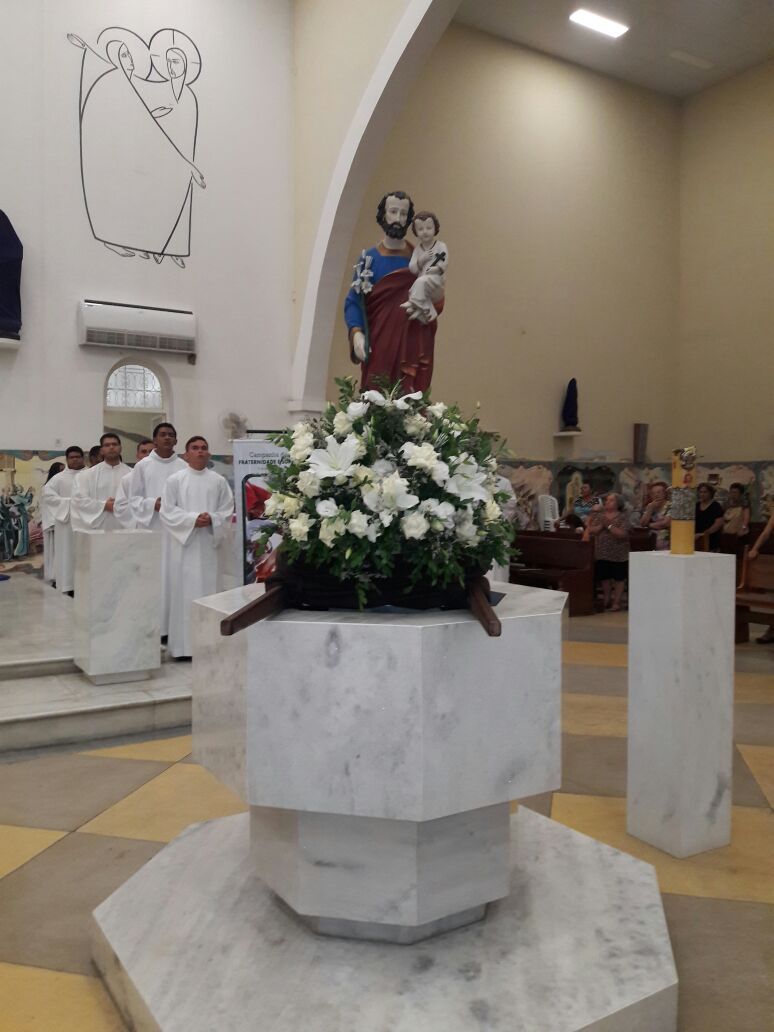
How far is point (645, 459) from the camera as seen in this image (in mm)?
14789

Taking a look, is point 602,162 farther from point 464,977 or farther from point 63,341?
point 464,977

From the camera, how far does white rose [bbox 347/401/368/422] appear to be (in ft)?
7.70

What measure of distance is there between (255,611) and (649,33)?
545 inches

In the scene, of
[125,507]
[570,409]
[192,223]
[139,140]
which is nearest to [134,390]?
[192,223]

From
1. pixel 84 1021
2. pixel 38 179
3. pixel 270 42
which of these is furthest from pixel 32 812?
pixel 270 42

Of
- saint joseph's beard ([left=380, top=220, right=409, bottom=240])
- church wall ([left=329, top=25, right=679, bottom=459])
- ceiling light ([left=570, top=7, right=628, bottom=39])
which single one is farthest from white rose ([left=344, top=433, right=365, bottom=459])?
ceiling light ([left=570, top=7, right=628, bottom=39])

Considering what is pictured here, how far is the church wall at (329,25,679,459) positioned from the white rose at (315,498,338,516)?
393 inches

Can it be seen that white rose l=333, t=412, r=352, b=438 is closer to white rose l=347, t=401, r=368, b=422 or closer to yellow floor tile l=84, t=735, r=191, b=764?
white rose l=347, t=401, r=368, b=422

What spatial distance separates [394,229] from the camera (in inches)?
207

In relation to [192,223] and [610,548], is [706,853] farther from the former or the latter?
[192,223]

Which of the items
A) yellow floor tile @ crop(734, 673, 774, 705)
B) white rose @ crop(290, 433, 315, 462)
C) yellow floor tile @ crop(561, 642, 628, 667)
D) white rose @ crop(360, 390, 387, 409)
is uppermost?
white rose @ crop(360, 390, 387, 409)

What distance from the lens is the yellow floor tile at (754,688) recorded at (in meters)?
5.53

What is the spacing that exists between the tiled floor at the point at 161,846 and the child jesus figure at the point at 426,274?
2.57 m

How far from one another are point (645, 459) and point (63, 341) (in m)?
9.53
